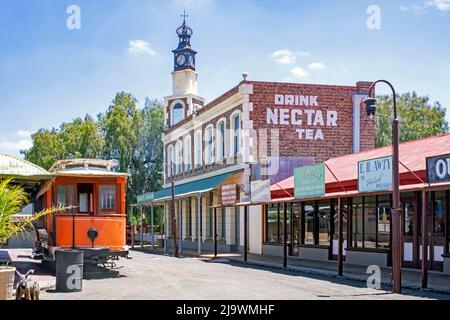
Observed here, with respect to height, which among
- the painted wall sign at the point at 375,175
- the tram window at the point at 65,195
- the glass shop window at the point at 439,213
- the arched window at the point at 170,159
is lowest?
the glass shop window at the point at 439,213

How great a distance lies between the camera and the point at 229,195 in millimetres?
26844

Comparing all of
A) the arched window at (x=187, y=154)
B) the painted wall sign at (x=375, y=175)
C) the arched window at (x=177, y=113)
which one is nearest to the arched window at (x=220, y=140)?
the arched window at (x=187, y=154)

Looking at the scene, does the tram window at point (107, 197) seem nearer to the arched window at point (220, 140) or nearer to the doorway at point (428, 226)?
the doorway at point (428, 226)

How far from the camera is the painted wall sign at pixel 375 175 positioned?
16000mm

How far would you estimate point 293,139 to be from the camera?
31344 millimetres

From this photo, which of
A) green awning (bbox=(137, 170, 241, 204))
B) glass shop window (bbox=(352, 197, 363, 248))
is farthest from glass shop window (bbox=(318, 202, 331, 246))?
green awning (bbox=(137, 170, 241, 204))

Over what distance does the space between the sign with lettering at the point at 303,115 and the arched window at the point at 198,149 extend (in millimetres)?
7882

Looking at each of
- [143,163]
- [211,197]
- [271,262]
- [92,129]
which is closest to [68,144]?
[92,129]

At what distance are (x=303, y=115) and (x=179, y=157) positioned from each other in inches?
526

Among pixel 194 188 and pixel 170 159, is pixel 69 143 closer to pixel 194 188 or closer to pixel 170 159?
pixel 170 159

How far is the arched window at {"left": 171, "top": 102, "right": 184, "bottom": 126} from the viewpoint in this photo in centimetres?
4480
